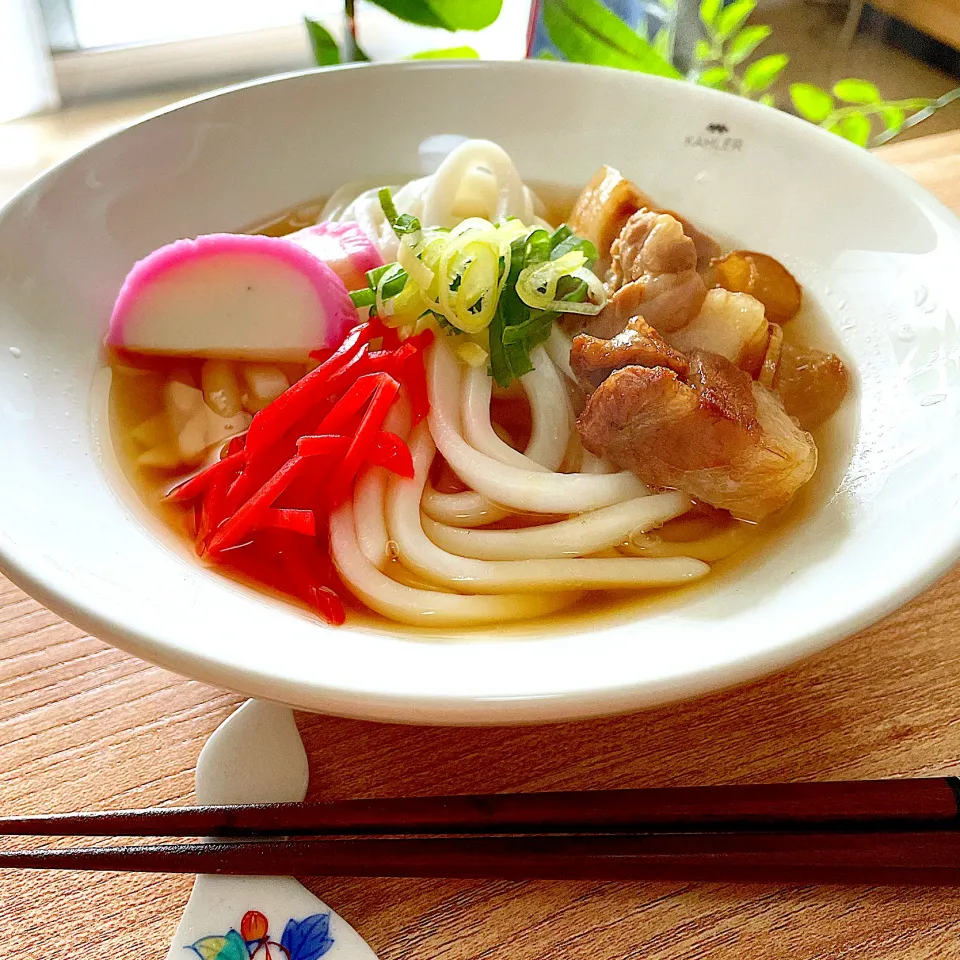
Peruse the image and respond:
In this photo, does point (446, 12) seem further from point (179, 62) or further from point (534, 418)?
point (534, 418)

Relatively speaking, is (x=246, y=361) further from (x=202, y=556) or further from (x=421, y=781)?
(x=421, y=781)

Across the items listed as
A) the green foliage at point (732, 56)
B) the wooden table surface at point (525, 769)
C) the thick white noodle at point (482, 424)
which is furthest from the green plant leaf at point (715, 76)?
the wooden table surface at point (525, 769)

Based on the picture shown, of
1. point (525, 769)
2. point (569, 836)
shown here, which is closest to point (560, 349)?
point (525, 769)

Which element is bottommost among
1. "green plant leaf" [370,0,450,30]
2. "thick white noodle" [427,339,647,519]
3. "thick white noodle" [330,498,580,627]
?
"thick white noodle" [330,498,580,627]

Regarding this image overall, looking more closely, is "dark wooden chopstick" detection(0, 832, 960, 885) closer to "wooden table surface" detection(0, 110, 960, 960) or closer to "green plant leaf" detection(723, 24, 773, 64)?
"wooden table surface" detection(0, 110, 960, 960)

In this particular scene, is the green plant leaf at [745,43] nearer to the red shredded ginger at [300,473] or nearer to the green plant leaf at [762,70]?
the green plant leaf at [762,70]

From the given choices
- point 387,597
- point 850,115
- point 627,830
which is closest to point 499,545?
point 387,597

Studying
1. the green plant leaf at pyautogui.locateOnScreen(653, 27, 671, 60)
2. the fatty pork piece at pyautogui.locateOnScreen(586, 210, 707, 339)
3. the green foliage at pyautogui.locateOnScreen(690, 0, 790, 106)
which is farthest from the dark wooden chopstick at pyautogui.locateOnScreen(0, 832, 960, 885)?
the green foliage at pyautogui.locateOnScreen(690, 0, 790, 106)
